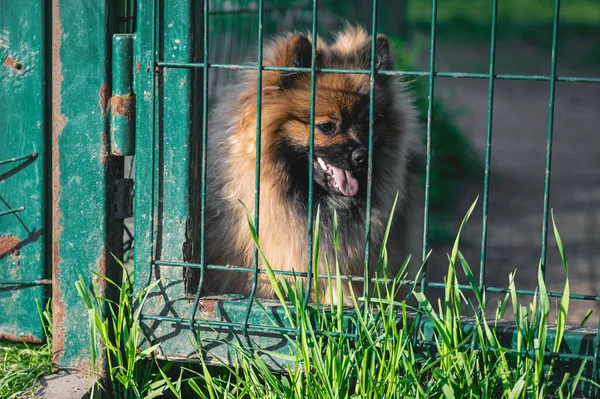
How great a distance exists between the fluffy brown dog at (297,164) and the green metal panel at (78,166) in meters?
0.63

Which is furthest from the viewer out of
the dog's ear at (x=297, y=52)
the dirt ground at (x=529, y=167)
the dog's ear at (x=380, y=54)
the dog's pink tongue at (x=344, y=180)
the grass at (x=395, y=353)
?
the dirt ground at (x=529, y=167)

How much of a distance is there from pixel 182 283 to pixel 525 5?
14.1m

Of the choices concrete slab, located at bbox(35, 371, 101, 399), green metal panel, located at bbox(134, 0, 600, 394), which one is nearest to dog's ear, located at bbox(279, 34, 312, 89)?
green metal panel, located at bbox(134, 0, 600, 394)

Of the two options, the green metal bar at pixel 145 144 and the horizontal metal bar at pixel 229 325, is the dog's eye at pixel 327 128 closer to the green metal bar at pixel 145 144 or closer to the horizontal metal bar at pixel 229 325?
the green metal bar at pixel 145 144

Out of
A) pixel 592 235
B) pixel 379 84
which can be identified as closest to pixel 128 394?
pixel 379 84

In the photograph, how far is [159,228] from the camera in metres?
2.63

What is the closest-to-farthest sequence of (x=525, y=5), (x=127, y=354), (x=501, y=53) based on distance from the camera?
(x=127, y=354) → (x=501, y=53) → (x=525, y=5)

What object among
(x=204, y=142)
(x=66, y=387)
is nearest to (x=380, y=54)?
(x=204, y=142)

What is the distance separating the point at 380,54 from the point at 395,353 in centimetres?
169

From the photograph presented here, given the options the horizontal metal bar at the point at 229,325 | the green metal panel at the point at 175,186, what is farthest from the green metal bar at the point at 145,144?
the horizontal metal bar at the point at 229,325

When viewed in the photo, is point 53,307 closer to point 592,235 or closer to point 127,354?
point 127,354

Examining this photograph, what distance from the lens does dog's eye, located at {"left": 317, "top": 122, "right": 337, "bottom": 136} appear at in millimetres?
3367

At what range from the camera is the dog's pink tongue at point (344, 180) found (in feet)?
11.0

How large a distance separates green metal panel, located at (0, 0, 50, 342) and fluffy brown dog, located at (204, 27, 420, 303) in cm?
68
